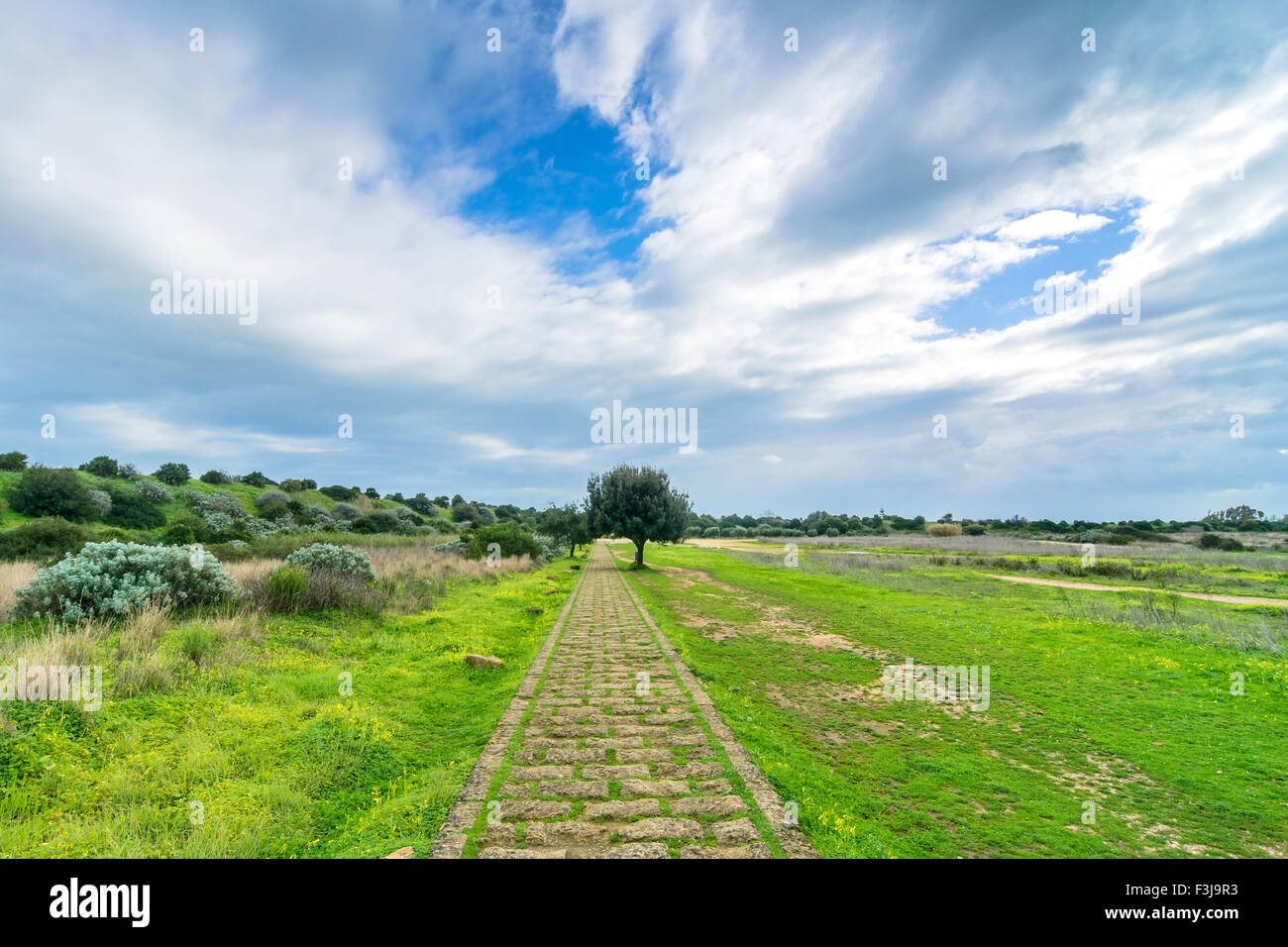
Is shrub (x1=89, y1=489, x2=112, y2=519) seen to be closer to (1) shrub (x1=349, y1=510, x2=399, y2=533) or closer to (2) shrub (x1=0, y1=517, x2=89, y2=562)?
(2) shrub (x1=0, y1=517, x2=89, y2=562)

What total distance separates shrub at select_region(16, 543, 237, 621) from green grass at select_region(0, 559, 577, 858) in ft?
2.79

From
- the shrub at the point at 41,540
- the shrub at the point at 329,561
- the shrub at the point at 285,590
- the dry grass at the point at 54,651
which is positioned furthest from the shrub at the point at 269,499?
the dry grass at the point at 54,651

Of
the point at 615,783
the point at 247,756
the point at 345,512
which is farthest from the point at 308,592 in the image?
the point at 345,512

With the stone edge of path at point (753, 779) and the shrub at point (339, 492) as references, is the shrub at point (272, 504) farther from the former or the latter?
the stone edge of path at point (753, 779)

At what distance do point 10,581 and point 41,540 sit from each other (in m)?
11.3

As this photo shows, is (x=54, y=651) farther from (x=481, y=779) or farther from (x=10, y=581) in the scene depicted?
(x=10, y=581)

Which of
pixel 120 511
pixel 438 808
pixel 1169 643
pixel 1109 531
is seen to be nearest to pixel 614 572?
pixel 1169 643

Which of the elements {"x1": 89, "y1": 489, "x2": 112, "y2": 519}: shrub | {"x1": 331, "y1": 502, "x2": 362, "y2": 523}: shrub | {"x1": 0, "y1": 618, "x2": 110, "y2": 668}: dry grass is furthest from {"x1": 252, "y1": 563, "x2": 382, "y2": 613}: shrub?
{"x1": 331, "y1": 502, "x2": 362, "y2": 523}: shrub

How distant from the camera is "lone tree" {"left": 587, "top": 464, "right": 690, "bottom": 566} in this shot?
1158 inches

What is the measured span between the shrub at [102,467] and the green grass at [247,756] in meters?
43.8

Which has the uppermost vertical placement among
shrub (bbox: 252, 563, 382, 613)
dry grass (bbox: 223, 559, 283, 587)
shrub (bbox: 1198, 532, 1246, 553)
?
dry grass (bbox: 223, 559, 283, 587)

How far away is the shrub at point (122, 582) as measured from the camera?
7.57 m
